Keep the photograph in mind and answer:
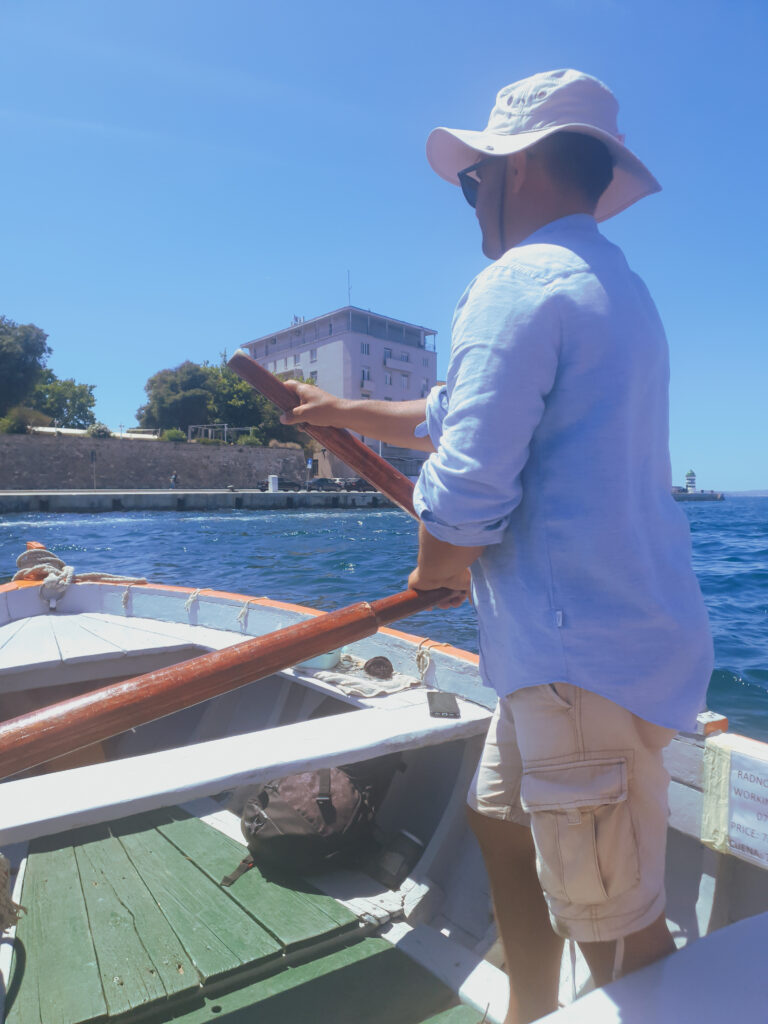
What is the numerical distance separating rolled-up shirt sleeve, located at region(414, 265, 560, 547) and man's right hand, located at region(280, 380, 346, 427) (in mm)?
685

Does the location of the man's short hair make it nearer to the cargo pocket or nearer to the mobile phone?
the cargo pocket

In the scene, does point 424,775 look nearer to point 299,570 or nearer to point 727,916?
point 727,916

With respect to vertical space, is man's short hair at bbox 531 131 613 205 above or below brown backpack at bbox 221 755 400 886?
above

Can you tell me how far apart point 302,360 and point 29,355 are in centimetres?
2669

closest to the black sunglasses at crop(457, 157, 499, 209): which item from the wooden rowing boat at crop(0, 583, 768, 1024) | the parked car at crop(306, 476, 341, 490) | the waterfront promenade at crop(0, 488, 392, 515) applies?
the wooden rowing boat at crop(0, 583, 768, 1024)

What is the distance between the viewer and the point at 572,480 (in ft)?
2.98

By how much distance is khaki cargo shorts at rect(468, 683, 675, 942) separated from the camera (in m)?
0.90

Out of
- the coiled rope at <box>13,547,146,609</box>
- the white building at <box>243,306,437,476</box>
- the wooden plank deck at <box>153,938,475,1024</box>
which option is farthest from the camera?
the white building at <box>243,306,437,476</box>

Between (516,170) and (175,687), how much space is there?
0.93 meters

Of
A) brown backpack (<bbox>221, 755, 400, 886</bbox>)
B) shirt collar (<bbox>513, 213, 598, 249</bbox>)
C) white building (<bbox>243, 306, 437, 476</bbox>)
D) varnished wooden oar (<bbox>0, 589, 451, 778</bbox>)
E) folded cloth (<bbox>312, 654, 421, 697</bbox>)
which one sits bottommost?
brown backpack (<bbox>221, 755, 400, 886</bbox>)

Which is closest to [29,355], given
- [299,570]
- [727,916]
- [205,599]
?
[299,570]

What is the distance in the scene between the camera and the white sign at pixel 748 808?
146cm

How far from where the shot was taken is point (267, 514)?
31984 mm

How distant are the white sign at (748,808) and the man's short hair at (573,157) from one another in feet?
4.01
